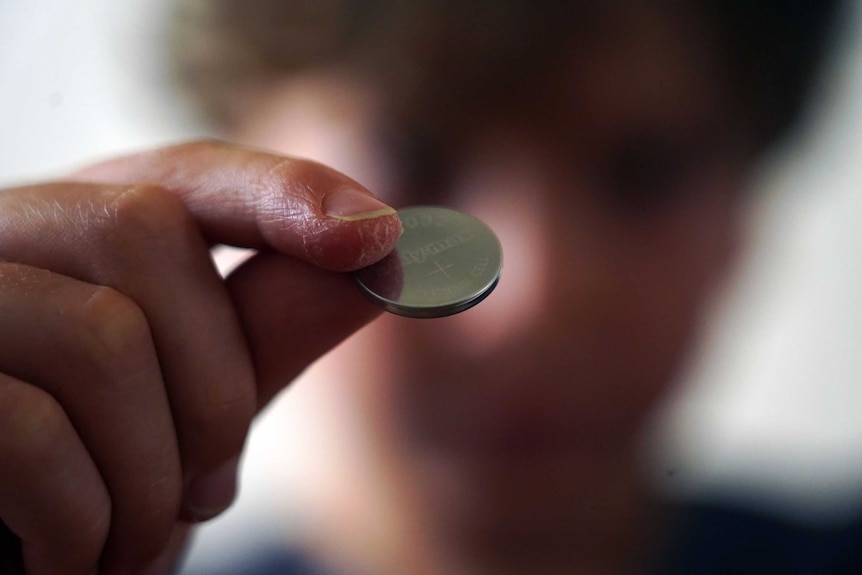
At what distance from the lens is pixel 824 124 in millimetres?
1085

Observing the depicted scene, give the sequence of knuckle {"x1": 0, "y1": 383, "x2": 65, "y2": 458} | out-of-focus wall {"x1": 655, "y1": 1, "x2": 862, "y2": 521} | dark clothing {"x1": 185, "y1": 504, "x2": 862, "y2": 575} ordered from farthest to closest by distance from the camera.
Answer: out-of-focus wall {"x1": 655, "y1": 1, "x2": 862, "y2": 521}, dark clothing {"x1": 185, "y1": 504, "x2": 862, "y2": 575}, knuckle {"x1": 0, "y1": 383, "x2": 65, "y2": 458}

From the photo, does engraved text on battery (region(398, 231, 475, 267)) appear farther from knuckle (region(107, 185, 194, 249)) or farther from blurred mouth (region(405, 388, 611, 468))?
blurred mouth (region(405, 388, 611, 468))

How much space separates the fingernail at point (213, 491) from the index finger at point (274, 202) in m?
0.22

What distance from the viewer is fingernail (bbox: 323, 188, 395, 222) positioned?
40 cm

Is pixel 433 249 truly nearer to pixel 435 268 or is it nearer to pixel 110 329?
pixel 435 268

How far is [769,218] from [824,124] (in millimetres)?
202

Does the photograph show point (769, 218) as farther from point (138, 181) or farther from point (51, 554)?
point (51, 554)

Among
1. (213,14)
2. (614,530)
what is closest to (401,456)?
(614,530)

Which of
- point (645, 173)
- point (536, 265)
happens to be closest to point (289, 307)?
point (536, 265)

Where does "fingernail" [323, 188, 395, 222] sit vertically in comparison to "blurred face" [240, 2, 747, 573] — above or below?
above

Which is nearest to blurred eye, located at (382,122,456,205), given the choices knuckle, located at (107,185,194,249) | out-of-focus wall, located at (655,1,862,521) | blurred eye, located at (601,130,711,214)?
blurred eye, located at (601,130,711,214)

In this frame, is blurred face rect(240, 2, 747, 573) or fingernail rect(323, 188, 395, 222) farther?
blurred face rect(240, 2, 747, 573)

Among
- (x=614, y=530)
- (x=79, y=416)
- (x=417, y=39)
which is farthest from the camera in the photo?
(x=417, y=39)

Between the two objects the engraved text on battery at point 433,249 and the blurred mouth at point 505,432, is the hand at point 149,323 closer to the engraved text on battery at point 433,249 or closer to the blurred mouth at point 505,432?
the engraved text on battery at point 433,249
